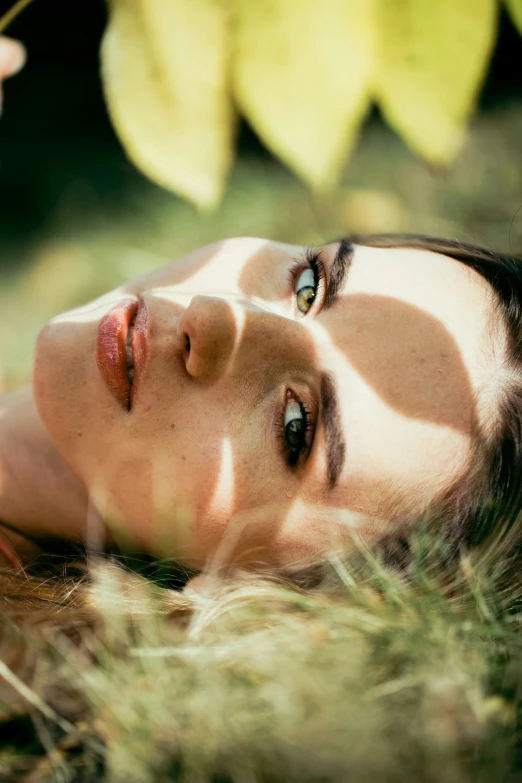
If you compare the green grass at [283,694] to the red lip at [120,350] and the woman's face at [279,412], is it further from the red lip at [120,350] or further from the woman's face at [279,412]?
the red lip at [120,350]

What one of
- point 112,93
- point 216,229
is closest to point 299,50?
point 112,93

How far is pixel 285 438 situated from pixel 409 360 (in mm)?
272

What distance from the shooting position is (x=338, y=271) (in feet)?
4.37

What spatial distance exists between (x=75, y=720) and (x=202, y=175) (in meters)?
1.51

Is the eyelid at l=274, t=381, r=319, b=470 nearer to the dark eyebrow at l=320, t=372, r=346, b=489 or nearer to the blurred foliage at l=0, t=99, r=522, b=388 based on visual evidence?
the dark eyebrow at l=320, t=372, r=346, b=489

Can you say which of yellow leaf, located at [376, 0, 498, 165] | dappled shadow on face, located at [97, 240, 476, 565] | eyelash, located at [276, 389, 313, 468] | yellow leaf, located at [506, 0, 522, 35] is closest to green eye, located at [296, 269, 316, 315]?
dappled shadow on face, located at [97, 240, 476, 565]

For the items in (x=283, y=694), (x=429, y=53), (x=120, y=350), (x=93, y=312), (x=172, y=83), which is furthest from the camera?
(x=172, y=83)

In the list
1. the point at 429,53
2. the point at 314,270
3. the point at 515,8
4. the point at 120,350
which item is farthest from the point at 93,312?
the point at 515,8

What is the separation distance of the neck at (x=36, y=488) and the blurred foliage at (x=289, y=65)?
89cm

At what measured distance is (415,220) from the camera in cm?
239

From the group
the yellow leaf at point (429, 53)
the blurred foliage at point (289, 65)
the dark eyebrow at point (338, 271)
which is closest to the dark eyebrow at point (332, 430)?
the dark eyebrow at point (338, 271)

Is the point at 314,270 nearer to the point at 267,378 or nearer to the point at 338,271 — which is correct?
the point at 338,271

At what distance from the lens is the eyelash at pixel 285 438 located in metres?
1.22

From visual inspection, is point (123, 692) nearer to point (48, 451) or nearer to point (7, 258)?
point (48, 451)
